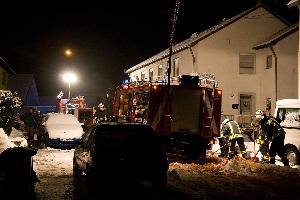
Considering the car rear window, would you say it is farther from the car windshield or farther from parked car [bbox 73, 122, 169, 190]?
the car windshield

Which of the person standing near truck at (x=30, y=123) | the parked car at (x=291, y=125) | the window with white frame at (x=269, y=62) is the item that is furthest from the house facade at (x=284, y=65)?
the person standing near truck at (x=30, y=123)

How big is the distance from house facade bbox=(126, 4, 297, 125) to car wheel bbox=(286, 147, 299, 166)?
15.0 metres

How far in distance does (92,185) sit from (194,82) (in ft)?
26.6

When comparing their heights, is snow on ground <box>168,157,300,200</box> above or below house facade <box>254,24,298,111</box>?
below

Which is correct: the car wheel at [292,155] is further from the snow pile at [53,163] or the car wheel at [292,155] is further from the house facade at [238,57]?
the house facade at [238,57]

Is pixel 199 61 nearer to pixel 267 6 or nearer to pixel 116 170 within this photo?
pixel 267 6

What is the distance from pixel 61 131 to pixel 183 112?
5.93 metres

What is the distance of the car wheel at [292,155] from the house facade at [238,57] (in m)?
15.0

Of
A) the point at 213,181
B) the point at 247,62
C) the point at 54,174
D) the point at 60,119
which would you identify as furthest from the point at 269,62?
the point at 54,174

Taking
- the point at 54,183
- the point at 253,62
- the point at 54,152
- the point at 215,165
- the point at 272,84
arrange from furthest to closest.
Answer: the point at 253,62 → the point at 272,84 → the point at 54,152 → the point at 215,165 → the point at 54,183

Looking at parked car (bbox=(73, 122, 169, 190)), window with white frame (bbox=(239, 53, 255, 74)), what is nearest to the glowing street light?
window with white frame (bbox=(239, 53, 255, 74))

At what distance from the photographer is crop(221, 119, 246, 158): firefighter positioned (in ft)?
48.4

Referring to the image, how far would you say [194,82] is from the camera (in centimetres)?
1580

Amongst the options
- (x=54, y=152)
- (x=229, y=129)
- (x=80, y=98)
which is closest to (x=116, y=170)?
(x=229, y=129)
